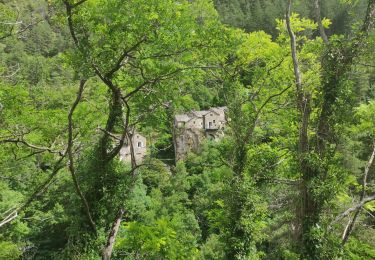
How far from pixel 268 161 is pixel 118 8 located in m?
5.83

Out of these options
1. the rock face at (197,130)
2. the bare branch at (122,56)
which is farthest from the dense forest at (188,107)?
the rock face at (197,130)

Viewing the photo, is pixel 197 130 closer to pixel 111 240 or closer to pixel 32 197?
pixel 111 240

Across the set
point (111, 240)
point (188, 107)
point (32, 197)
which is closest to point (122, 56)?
point (188, 107)

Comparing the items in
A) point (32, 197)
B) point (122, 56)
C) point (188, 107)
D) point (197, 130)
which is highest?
point (122, 56)

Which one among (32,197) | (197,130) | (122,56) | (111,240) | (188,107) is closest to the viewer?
(122,56)

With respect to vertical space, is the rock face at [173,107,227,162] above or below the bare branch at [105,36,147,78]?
below

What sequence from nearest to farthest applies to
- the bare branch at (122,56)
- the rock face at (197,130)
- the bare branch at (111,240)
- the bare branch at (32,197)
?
the bare branch at (122,56) → the bare branch at (32,197) → the bare branch at (111,240) → the rock face at (197,130)

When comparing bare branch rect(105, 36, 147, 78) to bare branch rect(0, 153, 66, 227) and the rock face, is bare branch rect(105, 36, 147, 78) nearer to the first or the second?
bare branch rect(0, 153, 66, 227)

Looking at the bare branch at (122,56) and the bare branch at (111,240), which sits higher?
the bare branch at (122,56)

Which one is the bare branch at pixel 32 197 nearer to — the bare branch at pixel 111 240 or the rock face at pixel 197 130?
the bare branch at pixel 111 240

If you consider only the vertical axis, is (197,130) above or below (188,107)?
below

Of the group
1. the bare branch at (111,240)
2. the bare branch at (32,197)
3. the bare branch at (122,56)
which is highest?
the bare branch at (122,56)

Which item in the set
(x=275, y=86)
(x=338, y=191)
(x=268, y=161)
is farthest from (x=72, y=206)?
(x=275, y=86)

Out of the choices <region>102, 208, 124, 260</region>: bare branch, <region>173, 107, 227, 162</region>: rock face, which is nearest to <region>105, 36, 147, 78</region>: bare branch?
<region>102, 208, 124, 260</region>: bare branch
